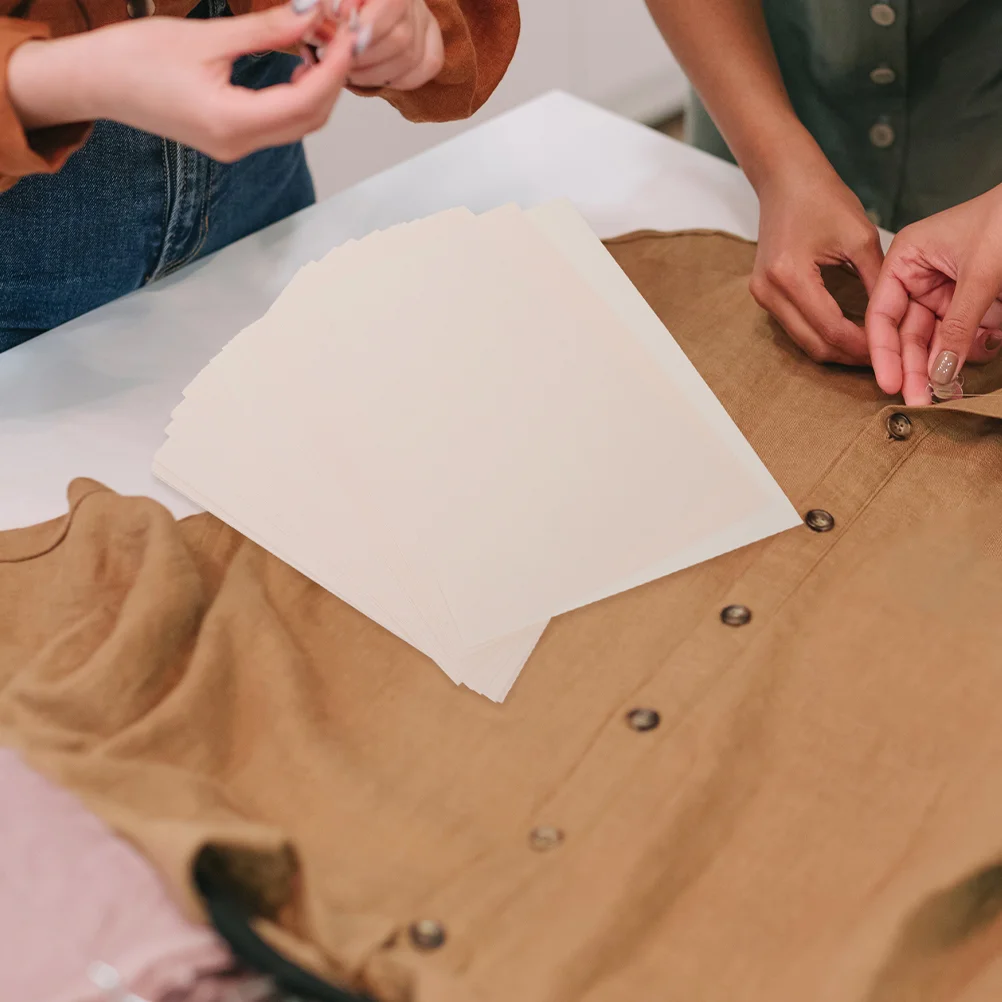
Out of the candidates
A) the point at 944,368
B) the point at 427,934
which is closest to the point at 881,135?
the point at 944,368

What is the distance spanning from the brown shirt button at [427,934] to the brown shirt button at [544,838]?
0.07 metres

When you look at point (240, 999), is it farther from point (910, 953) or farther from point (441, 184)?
point (441, 184)

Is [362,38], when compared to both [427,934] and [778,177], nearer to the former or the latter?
[778,177]

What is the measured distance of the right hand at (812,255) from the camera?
0.81 meters

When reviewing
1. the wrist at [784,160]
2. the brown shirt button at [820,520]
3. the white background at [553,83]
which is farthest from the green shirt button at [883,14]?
the white background at [553,83]

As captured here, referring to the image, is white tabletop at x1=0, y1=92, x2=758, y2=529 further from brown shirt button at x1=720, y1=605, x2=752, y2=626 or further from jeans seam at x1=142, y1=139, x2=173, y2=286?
brown shirt button at x1=720, y1=605, x2=752, y2=626

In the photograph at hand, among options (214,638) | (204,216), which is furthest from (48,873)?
(204,216)

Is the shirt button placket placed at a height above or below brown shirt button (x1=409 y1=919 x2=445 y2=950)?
above

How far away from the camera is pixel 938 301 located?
0.81 metres

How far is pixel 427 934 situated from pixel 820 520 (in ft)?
1.25

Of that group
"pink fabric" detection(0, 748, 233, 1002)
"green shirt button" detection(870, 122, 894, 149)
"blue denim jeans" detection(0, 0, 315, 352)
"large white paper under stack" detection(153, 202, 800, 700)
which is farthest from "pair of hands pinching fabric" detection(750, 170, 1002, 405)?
"pink fabric" detection(0, 748, 233, 1002)

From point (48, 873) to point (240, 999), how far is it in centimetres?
11

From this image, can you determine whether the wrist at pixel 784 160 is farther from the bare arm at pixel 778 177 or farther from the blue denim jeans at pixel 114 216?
the blue denim jeans at pixel 114 216

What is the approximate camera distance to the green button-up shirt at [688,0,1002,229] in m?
0.95
